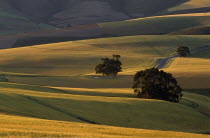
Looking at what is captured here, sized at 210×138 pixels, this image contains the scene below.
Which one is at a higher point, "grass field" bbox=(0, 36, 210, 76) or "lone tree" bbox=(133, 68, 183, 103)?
"grass field" bbox=(0, 36, 210, 76)

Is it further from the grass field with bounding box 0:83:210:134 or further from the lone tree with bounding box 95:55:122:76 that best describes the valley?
the lone tree with bounding box 95:55:122:76

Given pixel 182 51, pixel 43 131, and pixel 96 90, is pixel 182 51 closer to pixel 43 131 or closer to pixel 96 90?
pixel 96 90

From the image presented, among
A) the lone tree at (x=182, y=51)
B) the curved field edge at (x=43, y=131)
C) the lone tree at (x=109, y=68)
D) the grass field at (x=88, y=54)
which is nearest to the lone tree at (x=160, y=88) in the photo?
the lone tree at (x=109, y=68)

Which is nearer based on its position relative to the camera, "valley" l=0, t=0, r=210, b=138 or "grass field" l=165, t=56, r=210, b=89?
"valley" l=0, t=0, r=210, b=138

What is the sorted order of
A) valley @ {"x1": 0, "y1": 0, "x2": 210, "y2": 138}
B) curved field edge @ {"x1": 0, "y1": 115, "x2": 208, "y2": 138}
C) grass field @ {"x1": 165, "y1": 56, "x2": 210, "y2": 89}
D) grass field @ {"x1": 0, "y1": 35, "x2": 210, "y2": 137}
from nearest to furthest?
curved field edge @ {"x1": 0, "y1": 115, "x2": 208, "y2": 138}
grass field @ {"x1": 0, "y1": 35, "x2": 210, "y2": 137}
valley @ {"x1": 0, "y1": 0, "x2": 210, "y2": 138}
grass field @ {"x1": 165, "y1": 56, "x2": 210, "y2": 89}

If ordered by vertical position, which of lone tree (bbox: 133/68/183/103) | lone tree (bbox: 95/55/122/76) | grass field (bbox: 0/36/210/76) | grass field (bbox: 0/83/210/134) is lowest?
grass field (bbox: 0/83/210/134)

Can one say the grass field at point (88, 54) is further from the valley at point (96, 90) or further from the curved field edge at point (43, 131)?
the curved field edge at point (43, 131)

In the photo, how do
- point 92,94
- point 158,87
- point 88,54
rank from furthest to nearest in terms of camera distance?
point 88,54, point 158,87, point 92,94

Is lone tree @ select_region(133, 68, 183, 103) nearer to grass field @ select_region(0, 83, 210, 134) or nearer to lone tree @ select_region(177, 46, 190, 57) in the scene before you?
grass field @ select_region(0, 83, 210, 134)

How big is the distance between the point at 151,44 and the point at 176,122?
348 feet

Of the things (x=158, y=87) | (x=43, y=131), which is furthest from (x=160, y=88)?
(x=43, y=131)

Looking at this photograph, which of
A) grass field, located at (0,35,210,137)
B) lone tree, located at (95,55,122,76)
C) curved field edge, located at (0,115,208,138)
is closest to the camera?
curved field edge, located at (0,115,208,138)

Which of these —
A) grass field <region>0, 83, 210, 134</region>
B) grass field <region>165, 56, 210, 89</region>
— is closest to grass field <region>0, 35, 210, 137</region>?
grass field <region>0, 83, 210, 134</region>

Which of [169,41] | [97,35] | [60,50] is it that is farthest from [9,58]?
[97,35]
